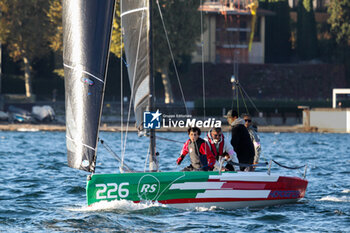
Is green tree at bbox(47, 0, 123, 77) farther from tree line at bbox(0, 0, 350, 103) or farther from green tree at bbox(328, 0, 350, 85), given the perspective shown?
green tree at bbox(328, 0, 350, 85)

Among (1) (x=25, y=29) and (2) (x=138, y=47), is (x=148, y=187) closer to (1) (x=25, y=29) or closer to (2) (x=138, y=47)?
(2) (x=138, y=47)

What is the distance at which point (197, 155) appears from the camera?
53.2 ft

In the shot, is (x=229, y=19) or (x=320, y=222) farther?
(x=229, y=19)

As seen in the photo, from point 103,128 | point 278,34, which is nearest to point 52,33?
point 103,128

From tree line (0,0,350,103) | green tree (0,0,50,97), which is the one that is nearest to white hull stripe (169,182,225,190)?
tree line (0,0,350,103)

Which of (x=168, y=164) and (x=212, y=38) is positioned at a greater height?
(x=212, y=38)

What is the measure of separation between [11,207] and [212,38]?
6931 centimetres

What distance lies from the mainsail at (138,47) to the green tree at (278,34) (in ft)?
241

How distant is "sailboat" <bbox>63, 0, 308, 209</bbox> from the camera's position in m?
15.0

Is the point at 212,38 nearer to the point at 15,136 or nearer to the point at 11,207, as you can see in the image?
the point at 15,136

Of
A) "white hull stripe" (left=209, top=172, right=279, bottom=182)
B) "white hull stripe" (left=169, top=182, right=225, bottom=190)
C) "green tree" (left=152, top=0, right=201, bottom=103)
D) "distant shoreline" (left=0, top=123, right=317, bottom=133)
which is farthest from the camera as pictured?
"green tree" (left=152, top=0, right=201, bottom=103)

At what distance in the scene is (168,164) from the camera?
29.9 meters

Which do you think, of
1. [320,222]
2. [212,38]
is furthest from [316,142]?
[212,38]

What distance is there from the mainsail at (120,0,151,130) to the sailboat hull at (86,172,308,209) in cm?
140
